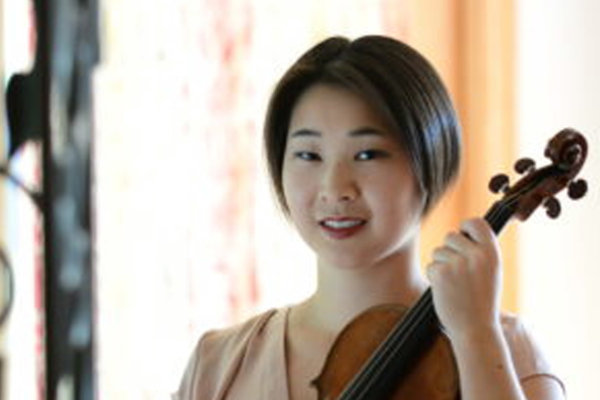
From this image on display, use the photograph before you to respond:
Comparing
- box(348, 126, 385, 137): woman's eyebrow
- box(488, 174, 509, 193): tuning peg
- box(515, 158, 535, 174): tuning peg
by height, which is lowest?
box(488, 174, 509, 193): tuning peg

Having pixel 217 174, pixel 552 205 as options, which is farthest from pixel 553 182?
pixel 217 174

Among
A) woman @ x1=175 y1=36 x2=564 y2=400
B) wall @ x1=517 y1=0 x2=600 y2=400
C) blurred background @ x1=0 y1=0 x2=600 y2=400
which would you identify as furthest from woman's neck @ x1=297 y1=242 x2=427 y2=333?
wall @ x1=517 y1=0 x2=600 y2=400

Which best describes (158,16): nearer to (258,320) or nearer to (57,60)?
(57,60)

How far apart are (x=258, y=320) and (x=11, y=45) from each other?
0.50 m

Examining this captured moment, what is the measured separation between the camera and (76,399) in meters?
1.31

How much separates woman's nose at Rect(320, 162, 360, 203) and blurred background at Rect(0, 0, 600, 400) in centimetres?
52

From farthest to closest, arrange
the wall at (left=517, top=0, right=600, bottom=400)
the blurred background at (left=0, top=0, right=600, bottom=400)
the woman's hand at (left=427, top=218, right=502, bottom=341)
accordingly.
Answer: the wall at (left=517, top=0, right=600, bottom=400) → the blurred background at (left=0, top=0, right=600, bottom=400) → the woman's hand at (left=427, top=218, right=502, bottom=341)

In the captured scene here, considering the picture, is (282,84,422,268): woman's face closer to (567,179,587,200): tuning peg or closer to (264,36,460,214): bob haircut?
(264,36,460,214): bob haircut

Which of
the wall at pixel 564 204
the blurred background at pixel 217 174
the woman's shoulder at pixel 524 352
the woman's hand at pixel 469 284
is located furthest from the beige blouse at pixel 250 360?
the wall at pixel 564 204

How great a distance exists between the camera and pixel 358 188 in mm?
884

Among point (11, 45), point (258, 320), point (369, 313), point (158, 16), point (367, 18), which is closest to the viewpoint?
point (369, 313)

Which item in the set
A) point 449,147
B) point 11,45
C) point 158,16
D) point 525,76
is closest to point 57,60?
point 11,45

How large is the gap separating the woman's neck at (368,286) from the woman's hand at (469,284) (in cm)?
11

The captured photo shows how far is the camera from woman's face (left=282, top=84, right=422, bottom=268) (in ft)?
2.89
